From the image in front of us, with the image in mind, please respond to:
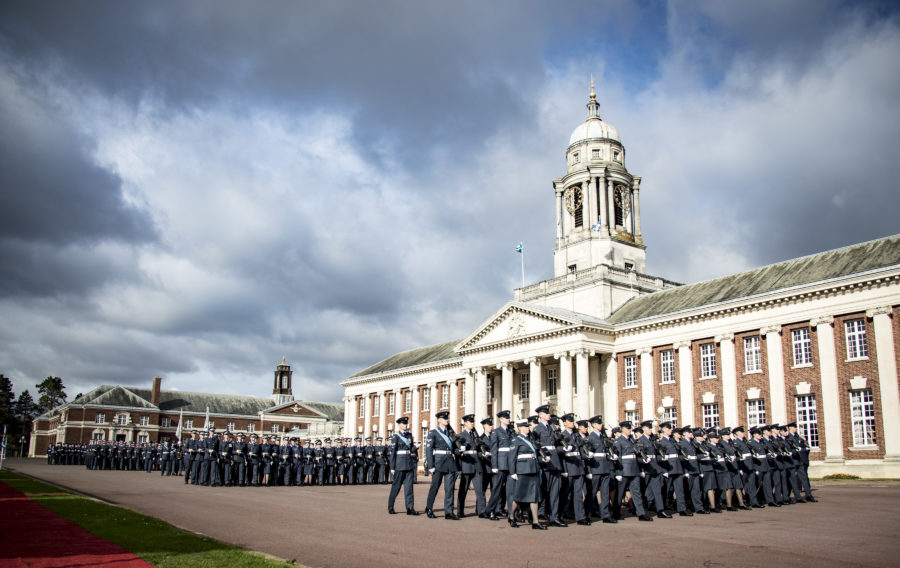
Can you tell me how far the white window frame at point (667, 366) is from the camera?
41134mm

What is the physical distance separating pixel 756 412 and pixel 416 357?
37203 mm

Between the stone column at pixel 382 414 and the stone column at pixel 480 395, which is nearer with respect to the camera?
the stone column at pixel 480 395

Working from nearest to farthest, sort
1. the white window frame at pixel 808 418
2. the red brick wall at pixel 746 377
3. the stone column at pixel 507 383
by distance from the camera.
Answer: the white window frame at pixel 808 418, the red brick wall at pixel 746 377, the stone column at pixel 507 383

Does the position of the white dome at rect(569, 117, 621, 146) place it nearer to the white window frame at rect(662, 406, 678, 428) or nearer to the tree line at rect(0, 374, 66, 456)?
the white window frame at rect(662, 406, 678, 428)

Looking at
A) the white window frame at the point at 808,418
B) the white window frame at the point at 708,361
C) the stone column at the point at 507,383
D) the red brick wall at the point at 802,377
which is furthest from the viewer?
the stone column at the point at 507,383

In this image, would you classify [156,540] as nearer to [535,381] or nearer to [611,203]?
[535,381]

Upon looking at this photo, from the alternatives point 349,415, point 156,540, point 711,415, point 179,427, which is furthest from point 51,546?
point 179,427

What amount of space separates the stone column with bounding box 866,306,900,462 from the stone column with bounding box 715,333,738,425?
7.32 meters

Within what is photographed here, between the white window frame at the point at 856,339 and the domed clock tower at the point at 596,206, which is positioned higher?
the domed clock tower at the point at 596,206

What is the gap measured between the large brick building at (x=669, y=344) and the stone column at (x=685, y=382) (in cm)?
7

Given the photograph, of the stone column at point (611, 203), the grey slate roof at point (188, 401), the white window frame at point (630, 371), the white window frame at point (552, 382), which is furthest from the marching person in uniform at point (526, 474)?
the grey slate roof at point (188, 401)

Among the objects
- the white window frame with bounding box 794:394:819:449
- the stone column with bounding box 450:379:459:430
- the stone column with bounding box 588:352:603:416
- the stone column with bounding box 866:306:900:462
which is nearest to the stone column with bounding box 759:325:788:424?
the white window frame with bounding box 794:394:819:449

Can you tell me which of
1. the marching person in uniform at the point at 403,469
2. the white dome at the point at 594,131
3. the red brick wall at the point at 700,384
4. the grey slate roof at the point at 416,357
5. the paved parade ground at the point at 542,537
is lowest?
the paved parade ground at the point at 542,537

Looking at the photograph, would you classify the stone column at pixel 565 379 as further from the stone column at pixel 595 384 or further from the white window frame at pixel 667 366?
the white window frame at pixel 667 366
